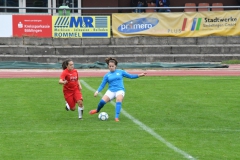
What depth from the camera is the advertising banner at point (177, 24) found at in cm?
3250

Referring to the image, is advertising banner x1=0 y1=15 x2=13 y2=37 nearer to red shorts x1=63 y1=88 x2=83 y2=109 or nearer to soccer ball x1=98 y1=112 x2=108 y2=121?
red shorts x1=63 y1=88 x2=83 y2=109

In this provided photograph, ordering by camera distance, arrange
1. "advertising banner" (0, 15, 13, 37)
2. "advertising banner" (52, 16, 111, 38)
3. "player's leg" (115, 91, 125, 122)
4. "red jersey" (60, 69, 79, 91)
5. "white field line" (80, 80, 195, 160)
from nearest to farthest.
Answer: "white field line" (80, 80, 195, 160) < "player's leg" (115, 91, 125, 122) < "red jersey" (60, 69, 79, 91) < "advertising banner" (0, 15, 13, 37) < "advertising banner" (52, 16, 111, 38)

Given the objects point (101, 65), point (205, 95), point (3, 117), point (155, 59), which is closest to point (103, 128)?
point (3, 117)

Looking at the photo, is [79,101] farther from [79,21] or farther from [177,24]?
[177,24]

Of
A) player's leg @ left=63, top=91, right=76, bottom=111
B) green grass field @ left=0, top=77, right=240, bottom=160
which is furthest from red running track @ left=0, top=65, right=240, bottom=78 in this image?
player's leg @ left=63, top=91, right=76, bottom=111

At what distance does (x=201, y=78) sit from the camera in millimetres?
24578

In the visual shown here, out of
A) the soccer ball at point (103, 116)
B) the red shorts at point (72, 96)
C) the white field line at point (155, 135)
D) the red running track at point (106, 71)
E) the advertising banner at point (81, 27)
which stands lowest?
the white field line at point (155, 135)

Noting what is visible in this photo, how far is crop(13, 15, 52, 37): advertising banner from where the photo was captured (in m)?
32.0

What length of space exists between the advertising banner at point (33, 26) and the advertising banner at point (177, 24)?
322 centimetres

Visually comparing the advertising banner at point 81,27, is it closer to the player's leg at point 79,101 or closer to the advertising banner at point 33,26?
the advertising banner at point 33,26

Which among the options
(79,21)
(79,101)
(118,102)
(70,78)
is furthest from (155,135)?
(79,21)

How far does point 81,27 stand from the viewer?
3234cm

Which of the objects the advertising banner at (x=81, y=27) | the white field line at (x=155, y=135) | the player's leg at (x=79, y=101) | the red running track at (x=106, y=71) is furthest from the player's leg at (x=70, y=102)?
the advertising banner at (x=81, y=27)

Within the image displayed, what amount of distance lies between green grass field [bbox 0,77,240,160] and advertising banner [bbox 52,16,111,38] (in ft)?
32.9
